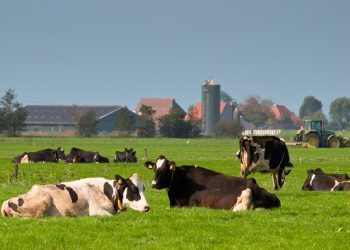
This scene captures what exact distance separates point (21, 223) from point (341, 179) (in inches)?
646

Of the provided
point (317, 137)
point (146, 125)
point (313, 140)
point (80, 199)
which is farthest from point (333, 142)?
point (80, 199)

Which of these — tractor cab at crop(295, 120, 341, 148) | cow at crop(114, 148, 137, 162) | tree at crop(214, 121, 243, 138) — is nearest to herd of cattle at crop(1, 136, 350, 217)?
cow at crop(114, 148, 137, 162)

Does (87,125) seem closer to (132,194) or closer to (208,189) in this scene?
(208,189)

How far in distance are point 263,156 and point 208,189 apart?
9481 millimetres

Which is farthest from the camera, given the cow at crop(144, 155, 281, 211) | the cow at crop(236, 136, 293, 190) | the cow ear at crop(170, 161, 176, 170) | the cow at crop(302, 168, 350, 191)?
the cow at crop(302, 168, 350, 191)

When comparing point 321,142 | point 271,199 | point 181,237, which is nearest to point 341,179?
point 271,199

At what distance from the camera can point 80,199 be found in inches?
629

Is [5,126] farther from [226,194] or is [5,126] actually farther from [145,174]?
[226,194]

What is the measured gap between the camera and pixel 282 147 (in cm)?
2792

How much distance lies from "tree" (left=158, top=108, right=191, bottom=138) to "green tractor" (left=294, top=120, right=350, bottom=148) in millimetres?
61735

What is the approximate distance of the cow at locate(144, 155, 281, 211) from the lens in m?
17.3

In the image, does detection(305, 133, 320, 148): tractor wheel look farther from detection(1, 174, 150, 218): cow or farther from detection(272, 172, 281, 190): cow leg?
detection(1, 174, 150, 218): cow

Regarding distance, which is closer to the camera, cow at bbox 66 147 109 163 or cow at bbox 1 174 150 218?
cow at bbox 1 174 150 218

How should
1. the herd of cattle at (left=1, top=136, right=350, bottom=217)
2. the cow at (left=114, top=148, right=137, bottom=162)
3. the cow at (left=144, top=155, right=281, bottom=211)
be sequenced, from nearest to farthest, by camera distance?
the herd of cattle at (left=1, top=136, right=350, bottom=217), the cow at (left=144, top=155, right=281, bottom=211), the cow at (left=114, top=148, right=137, bottom=162)
